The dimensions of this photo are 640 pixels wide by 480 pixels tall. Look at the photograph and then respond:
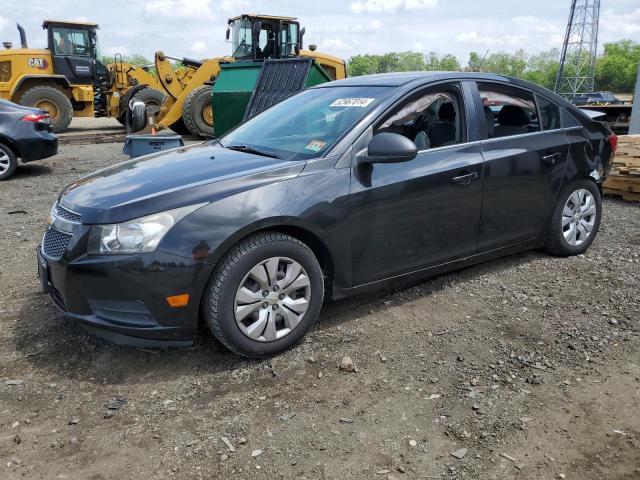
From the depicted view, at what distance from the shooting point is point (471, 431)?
8.67 ft

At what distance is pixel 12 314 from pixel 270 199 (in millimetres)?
2203

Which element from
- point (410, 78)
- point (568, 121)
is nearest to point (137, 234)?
point (410, 78)

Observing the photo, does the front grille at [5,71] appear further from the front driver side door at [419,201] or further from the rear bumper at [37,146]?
the front driver side door at [419,201]

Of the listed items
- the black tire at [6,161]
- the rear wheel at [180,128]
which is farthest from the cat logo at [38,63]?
the black tire at [6,161]

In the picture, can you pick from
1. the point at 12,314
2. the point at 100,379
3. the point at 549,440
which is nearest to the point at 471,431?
the point at 549,440

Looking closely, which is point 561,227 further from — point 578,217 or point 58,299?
point 58,299

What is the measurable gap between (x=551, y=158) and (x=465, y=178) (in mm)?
1034

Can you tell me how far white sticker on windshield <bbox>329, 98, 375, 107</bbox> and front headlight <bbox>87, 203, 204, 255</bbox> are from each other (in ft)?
4.88

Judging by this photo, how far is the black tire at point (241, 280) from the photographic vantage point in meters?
3.03

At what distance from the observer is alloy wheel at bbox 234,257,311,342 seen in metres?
3.12

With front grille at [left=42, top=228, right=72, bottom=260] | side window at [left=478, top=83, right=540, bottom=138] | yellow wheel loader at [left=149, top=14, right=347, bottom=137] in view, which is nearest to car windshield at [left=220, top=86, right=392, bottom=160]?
side window at [left=478, top=83, right=540, bottom=138]

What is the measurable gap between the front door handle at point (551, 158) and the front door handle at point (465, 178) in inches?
32.3

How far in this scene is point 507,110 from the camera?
14.5ft

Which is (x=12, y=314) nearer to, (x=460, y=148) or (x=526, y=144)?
(x=460, y=148)
